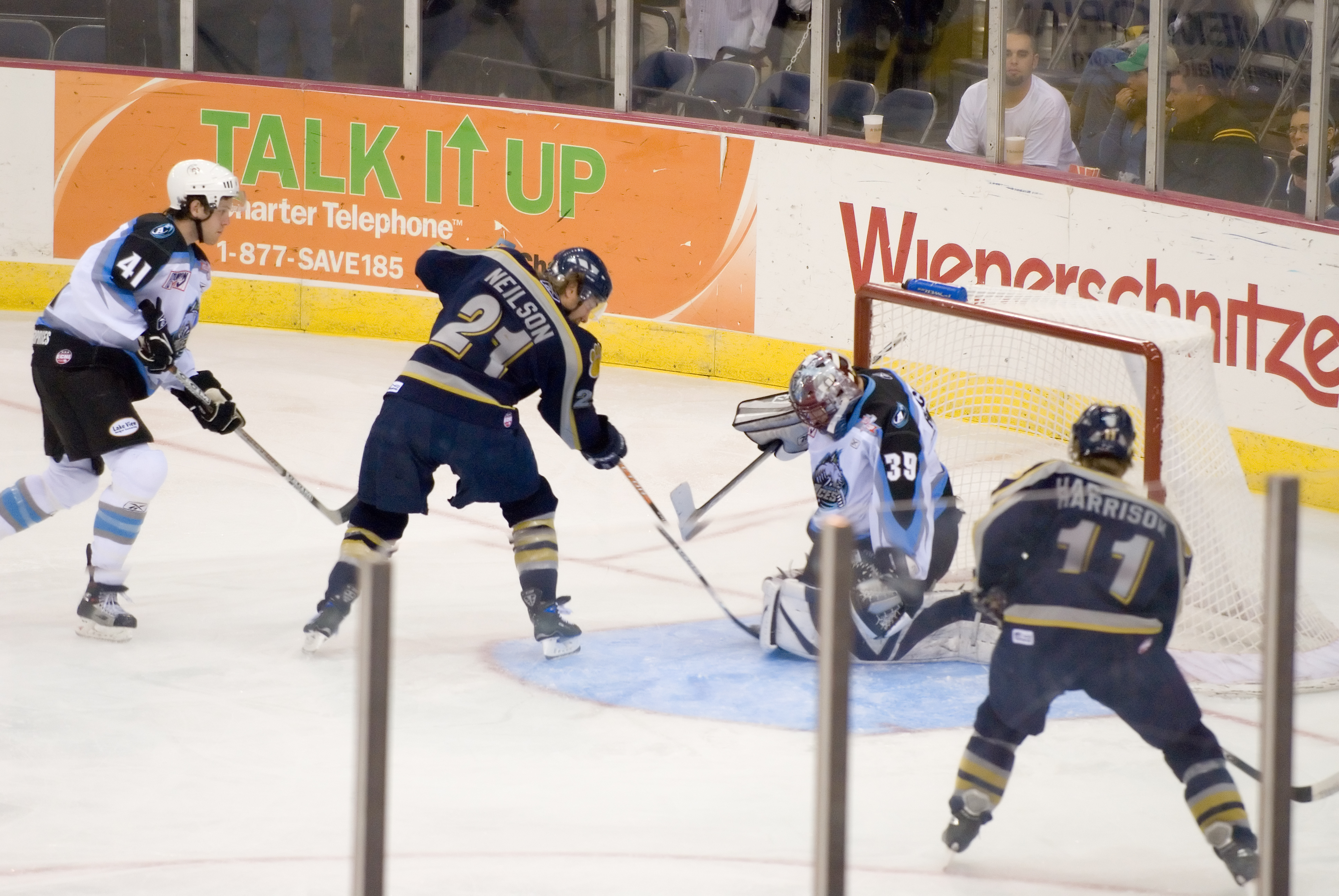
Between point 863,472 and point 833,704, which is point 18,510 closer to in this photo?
point 863,472

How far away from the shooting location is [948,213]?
6.65 meters

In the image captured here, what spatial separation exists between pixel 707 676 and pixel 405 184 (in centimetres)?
406

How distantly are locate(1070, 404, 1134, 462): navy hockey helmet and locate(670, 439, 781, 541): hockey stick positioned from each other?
1659 mm

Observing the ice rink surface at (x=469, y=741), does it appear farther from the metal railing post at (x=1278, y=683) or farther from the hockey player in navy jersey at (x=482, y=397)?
the hockey player in navy jersey at (x=482, y=397)

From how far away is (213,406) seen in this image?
4.58 metres

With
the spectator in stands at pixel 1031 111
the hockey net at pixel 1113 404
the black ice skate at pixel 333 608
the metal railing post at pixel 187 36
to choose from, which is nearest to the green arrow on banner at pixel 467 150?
the metal railing post at pixel 187 36

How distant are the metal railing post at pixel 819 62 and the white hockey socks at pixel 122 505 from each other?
3.43m

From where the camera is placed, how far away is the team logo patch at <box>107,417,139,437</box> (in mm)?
4371

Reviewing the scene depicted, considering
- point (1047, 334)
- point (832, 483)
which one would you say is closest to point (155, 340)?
point (832, 483)

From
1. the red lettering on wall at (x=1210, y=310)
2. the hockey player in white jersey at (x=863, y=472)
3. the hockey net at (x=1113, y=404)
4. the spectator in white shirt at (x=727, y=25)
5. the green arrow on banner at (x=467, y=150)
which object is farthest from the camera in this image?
the green arrow on banner at (x=467, y=150)

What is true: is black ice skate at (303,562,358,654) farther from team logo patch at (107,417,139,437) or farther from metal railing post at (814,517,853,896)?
metal railing post at (814,517,853,896)

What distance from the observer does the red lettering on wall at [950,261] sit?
260 inches

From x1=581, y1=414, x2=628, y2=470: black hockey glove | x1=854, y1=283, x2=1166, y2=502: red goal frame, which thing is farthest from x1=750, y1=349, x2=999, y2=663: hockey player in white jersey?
x1=581, y1=414, x2=628, y2=470: black hockey glove

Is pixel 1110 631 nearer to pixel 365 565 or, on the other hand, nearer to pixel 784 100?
pixel 365 565
